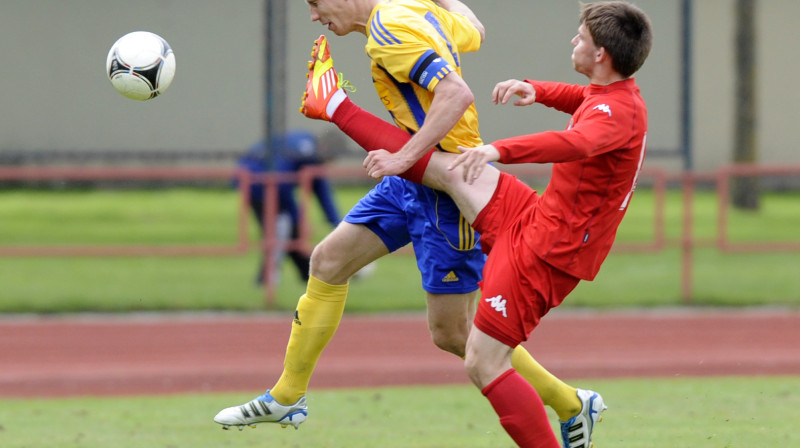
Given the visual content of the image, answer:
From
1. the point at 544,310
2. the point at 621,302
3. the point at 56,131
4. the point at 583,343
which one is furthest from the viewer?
the point at 56,131

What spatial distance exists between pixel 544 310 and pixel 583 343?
539cm

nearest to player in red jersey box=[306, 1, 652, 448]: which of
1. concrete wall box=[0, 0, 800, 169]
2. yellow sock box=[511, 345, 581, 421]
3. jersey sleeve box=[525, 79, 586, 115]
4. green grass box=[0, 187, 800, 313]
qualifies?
jersey sleeve box=[525, 79, 586, 115]

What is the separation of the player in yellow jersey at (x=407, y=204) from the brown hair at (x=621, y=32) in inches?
22.0

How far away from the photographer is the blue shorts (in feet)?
15.5

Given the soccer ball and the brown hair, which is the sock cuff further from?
the brown hair

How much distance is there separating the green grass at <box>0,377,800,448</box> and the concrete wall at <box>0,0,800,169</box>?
16.9 ft

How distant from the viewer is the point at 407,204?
482cm

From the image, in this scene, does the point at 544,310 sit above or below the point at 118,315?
above

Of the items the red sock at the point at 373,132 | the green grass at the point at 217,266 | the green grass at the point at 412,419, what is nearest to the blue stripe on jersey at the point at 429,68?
the red sock at the point at 373,132

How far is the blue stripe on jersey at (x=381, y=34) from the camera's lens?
439 cm

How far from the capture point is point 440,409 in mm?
6824

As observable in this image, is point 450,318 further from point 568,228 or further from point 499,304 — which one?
point 568,228

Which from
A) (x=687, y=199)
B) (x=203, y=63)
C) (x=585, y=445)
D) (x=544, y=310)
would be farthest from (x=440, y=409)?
(x=203, y=63)

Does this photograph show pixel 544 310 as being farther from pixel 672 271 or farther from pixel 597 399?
pixel 672 271
